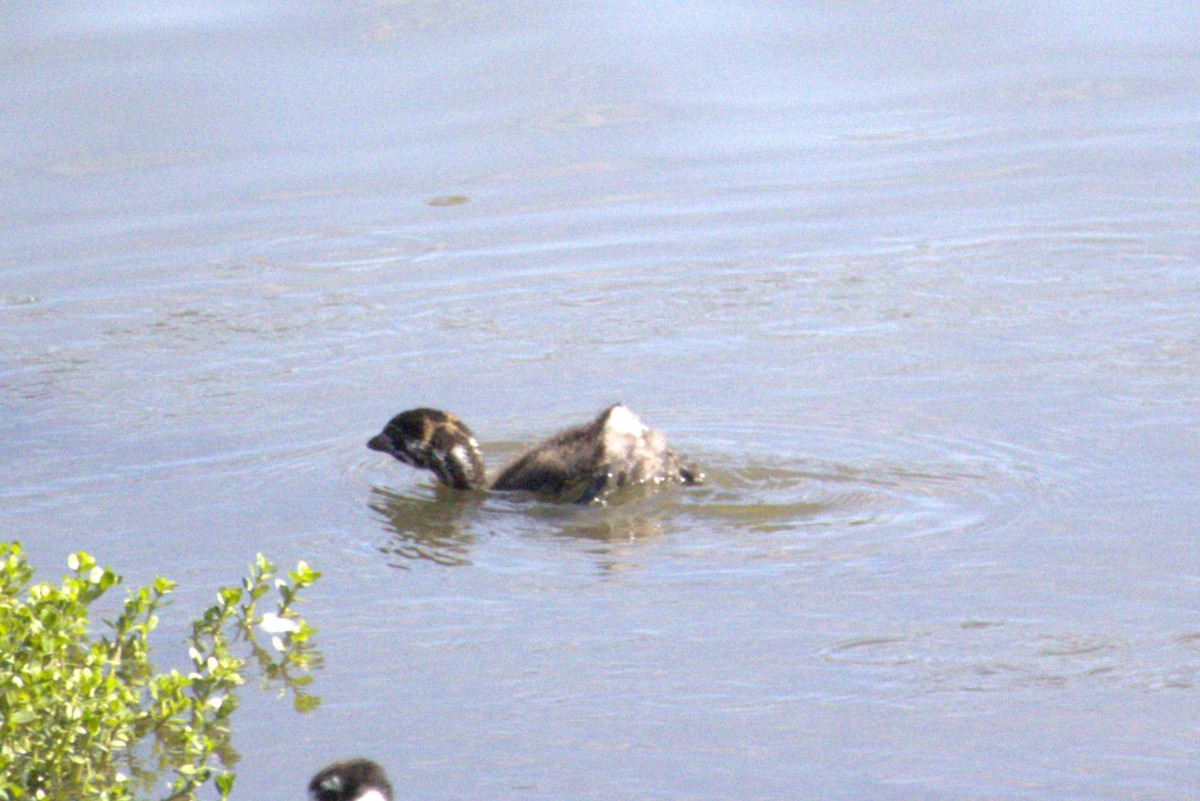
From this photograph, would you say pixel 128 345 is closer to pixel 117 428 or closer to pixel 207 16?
pixel 117 428

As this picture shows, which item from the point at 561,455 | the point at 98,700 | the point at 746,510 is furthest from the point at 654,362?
the point at 98,700

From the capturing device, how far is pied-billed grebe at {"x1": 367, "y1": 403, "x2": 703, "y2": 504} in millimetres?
8031

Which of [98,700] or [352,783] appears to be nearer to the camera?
[352,783]

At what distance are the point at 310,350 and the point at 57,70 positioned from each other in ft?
17.0

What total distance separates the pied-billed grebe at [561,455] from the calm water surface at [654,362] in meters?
0.12

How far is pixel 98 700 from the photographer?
5.00 meters

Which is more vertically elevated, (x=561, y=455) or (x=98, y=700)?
(x=561, y=455)

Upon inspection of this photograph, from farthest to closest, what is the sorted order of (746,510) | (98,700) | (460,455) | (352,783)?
(460,455)
(746,510)
(98,700)
(352,783)

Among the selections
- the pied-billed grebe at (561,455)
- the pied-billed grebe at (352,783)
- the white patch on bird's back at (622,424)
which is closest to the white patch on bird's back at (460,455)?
the pied-billed grebe at (561,455)

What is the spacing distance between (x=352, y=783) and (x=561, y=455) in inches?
136

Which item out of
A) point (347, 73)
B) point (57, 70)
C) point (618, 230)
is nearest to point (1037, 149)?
point (618, 230)

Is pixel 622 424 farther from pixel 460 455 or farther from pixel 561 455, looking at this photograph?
pixel 460 455

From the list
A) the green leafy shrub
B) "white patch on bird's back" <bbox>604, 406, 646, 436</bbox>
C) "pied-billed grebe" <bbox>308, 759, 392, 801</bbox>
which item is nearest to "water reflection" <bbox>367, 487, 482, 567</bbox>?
"white patch on bird's back" <bbox>604, 406, 646, 436</bbox>

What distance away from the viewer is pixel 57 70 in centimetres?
1397
